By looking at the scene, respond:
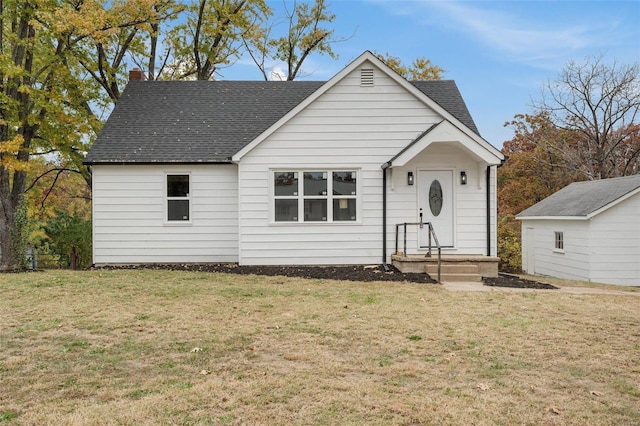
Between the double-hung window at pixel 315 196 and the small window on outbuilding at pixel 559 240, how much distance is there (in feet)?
33.9

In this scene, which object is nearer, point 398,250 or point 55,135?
point 398,250

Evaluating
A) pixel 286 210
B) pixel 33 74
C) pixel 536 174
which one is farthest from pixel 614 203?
pixel 536 174

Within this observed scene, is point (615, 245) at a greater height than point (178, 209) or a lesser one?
lesser

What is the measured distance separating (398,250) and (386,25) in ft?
55.8

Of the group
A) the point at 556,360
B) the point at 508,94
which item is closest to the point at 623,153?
the point at 508,94

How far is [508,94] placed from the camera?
36844 millimetres

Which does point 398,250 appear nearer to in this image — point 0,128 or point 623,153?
point 0,128

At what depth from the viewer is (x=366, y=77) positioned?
13.1m

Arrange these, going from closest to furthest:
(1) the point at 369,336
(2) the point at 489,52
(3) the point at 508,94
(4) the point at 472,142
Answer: (1) the point at 369,336 < (4) the point at 472,142 < (2) the point at 489,52 < (3) the point at 508,94

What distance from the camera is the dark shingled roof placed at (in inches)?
548

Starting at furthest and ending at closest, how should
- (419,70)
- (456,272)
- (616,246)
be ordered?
(419,70)
(616,246)
(456,272)

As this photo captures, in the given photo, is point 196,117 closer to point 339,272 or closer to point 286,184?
point 286,184

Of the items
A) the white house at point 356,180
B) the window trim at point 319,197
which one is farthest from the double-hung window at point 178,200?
the window trim at point 319,197

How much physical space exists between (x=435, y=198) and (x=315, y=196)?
3406mm
